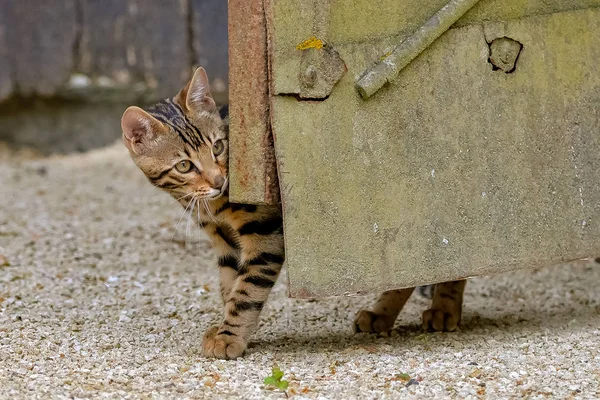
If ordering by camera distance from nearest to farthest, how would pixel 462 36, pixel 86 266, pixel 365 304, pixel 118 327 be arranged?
pixel 462 36
pixel 118 327
pixel 365 304
pixel 86 266

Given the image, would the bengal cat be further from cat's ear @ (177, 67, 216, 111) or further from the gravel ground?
the gravel ground

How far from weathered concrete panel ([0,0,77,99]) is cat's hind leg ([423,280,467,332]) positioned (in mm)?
5063

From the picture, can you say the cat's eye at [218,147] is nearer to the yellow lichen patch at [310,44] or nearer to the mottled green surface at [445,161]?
the mottled green surface at [445,161]

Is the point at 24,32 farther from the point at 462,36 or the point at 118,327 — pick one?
the point at 462,36

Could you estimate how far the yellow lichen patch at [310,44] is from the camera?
11.2ft

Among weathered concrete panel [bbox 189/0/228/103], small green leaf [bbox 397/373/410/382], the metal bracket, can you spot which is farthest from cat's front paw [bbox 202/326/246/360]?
weathered concrete panel [bbox 189/0/228/103]

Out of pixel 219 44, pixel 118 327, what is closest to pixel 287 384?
pixel 118 327

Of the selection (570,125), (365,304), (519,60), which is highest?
(519,60)

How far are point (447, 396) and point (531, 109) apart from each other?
1.27 metres

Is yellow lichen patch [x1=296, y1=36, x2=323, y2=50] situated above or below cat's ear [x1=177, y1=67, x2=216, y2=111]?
above

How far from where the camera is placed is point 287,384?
10.8ft

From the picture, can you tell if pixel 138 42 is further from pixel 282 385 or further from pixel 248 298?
pixel 282 385

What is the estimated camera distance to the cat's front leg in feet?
12.5

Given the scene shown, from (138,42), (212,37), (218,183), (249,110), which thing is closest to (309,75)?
(249,110)
